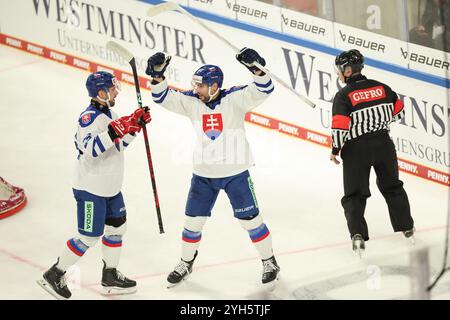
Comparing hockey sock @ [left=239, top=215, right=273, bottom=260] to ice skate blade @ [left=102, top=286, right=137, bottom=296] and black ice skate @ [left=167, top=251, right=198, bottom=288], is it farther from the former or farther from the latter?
ice skate blade @ [left=102, top=286, right=137, bottom=296]

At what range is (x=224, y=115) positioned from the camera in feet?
28.6

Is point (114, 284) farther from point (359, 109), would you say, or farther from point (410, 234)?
point (410, 234)

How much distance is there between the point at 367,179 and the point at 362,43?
6.12 feet

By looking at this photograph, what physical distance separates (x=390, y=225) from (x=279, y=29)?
2414 millimetres

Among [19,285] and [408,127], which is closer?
[19,285]

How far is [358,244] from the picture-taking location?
30.9 feet

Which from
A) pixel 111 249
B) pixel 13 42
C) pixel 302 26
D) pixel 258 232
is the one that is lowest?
pixel 13 42

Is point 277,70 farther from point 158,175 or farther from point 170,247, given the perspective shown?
point 170,247

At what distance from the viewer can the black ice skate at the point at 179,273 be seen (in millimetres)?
9039

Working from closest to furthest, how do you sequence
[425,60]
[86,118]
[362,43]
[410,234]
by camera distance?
[86,118] < [410,234] < [425,60] < [362,43]

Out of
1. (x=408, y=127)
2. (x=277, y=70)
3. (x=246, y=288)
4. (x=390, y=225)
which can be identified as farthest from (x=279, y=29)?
(x=246, y=288)

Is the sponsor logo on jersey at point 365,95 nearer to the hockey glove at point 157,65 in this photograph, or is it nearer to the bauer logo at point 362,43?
the hockey glove at point 157,65

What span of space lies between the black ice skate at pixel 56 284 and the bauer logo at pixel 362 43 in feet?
11.6

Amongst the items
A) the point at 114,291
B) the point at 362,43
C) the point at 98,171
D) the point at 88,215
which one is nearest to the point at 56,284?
the point at 114,291
